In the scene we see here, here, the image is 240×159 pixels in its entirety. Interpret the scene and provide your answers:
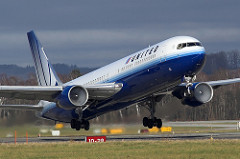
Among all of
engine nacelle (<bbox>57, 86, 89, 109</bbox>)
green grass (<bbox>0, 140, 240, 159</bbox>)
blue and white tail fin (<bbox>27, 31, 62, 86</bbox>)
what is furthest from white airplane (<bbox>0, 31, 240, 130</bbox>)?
green grass (<bbox>0, 140, 240, 159</bbox>)

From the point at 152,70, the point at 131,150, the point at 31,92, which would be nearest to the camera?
the point at 131,150

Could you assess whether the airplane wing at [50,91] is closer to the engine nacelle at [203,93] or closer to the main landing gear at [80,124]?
the main landing gear at [80,124]

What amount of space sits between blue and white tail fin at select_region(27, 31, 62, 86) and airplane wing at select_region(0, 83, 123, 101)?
1011cm

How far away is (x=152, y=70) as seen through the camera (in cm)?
4531

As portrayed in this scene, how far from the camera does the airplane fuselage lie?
44.1m

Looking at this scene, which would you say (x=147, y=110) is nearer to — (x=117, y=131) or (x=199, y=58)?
(x=117, y=131)

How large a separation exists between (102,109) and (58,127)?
31.4 feet

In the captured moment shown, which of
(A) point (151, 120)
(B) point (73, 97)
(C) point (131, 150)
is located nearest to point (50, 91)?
(B) point (73, 97)

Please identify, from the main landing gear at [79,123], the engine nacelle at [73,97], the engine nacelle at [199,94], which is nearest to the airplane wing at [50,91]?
the engine nacelle at [73,97]

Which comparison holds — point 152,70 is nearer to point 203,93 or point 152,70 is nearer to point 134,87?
point 134,87

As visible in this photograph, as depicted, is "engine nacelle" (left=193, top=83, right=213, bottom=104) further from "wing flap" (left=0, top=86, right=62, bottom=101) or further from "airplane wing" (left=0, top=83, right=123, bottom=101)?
"wing flap" (left=0, top=86, right=62, bottom=101)

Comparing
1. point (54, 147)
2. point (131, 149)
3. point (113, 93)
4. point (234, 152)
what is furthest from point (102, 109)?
point (234, 152)

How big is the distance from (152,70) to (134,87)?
2.75m

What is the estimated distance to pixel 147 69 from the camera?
45.6 metres
